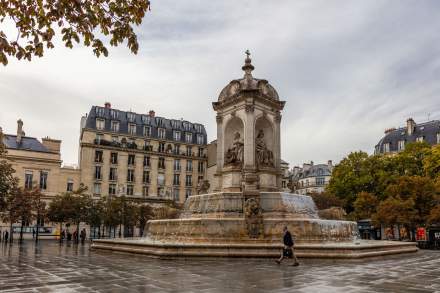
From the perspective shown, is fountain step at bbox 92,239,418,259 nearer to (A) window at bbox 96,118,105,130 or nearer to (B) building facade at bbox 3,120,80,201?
(B) building facade at bbox 3,120,80,201

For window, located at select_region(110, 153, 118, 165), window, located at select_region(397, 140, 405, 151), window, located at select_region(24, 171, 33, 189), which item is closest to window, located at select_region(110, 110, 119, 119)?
window, located at select_region(110, 153, 118, 165)

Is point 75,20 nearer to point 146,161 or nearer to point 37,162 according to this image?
point 37,162

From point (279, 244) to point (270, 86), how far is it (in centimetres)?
1167

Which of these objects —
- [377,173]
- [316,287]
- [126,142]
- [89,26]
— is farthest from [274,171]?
[126,142]

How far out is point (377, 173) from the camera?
2231 inches

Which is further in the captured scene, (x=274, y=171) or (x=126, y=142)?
(x=126, y=142)

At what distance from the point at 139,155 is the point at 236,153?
55.8 metres

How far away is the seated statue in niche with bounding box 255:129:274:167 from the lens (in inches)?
937

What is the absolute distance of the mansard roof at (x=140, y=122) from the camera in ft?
249

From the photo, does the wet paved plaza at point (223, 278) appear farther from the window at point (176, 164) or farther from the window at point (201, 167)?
the window at point (201, 167)

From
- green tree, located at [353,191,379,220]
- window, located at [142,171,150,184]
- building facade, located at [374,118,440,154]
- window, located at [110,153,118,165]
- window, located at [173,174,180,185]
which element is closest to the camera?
green tree, located at [353,191,379,220]

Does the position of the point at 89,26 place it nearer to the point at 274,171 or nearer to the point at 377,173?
the point at 274,171

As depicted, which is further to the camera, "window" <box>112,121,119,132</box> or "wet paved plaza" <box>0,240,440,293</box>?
"window" <box>112,121,119,132</box>

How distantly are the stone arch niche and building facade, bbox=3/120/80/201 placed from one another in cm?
4575
